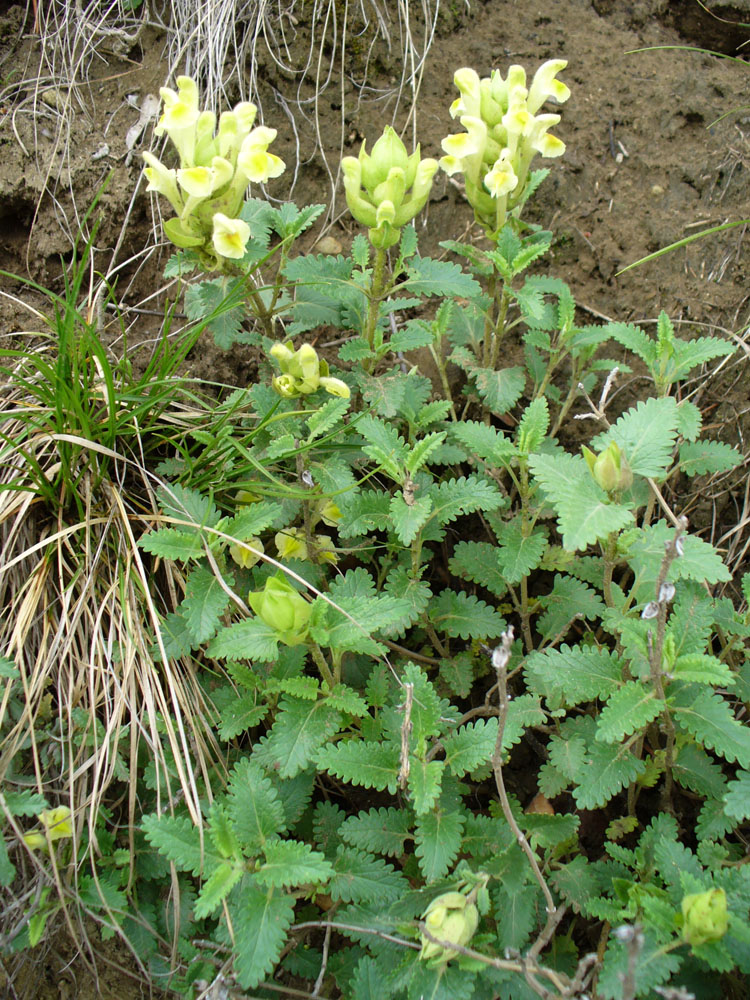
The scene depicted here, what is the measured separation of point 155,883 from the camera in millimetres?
1723

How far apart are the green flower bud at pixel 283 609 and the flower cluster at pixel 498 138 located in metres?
1.08

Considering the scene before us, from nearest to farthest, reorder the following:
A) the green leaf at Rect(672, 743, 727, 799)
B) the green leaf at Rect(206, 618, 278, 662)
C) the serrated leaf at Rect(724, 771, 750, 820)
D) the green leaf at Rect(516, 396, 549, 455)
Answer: the serrated leaf at Rect(724, 771, 750, 820) → the green leaf at Rect(206, 618, 278, 662) → the green leaf at Rect(672, 743, 727, 799) → the green leaf at Rect(516, 396, 549, 455)

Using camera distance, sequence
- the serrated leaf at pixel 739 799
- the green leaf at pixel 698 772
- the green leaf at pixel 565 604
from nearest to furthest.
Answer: the serrated leaf at pixel 739 799, the green leaf at pixel 698 772, the green leaf at pixel 565 604

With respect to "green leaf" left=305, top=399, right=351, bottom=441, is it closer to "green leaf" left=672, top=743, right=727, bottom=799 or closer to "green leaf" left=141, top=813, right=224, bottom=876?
"green leaf" left=141, top=813, right=224, bottom=876

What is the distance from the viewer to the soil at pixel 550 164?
7.68 feet

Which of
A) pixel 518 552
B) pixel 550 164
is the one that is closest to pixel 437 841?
pixel 518 552

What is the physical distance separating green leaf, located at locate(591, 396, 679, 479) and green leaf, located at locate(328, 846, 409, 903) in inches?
37.0

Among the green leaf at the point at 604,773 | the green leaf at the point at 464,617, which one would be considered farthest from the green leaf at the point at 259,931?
the green leaf at the point at 464,617

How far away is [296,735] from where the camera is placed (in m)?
1.49

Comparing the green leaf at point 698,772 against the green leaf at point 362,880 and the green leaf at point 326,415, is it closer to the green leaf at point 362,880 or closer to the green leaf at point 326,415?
the green leaf at point 362,880

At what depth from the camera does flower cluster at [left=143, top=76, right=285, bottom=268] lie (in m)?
1.63

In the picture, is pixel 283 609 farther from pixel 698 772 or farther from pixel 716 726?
pixel 698 772

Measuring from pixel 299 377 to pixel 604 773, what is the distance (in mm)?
1082

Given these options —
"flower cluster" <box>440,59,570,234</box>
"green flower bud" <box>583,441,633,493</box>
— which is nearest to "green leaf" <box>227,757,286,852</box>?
"green flower bud" <box>583,441,633,493</box>
